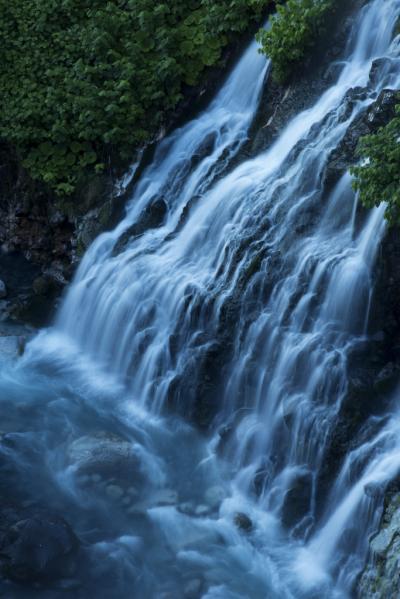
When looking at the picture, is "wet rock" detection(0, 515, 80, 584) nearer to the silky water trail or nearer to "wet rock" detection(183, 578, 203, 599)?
the silky water trail

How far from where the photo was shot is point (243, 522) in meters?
9.65

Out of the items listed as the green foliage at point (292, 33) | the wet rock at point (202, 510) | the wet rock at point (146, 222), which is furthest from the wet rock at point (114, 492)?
the green foliage at point (292, 33)

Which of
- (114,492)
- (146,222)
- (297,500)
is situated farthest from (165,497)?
(146,222)

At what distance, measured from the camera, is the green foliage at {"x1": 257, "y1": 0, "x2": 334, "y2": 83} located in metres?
13.0

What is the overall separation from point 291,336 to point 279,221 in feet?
5.89

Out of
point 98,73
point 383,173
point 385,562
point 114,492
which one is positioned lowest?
point 385,562

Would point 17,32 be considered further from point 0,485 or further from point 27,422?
point 0,485

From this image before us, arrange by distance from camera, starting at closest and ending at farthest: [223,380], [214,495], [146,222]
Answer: [214,495]
[223,380]
[146,222]

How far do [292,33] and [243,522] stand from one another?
7440 mm

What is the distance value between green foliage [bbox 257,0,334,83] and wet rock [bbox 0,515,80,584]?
7893 millimetres

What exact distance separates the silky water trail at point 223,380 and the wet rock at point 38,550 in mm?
199

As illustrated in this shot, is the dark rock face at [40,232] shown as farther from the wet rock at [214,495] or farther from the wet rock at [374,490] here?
the wet rock at [374,490]

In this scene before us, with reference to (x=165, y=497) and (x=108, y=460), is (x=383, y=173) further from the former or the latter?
(x=108, y=460)

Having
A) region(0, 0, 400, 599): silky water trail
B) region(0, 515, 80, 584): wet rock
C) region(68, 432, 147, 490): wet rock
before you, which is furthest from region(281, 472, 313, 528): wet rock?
region(0, 515, 80, 584): wet rock
